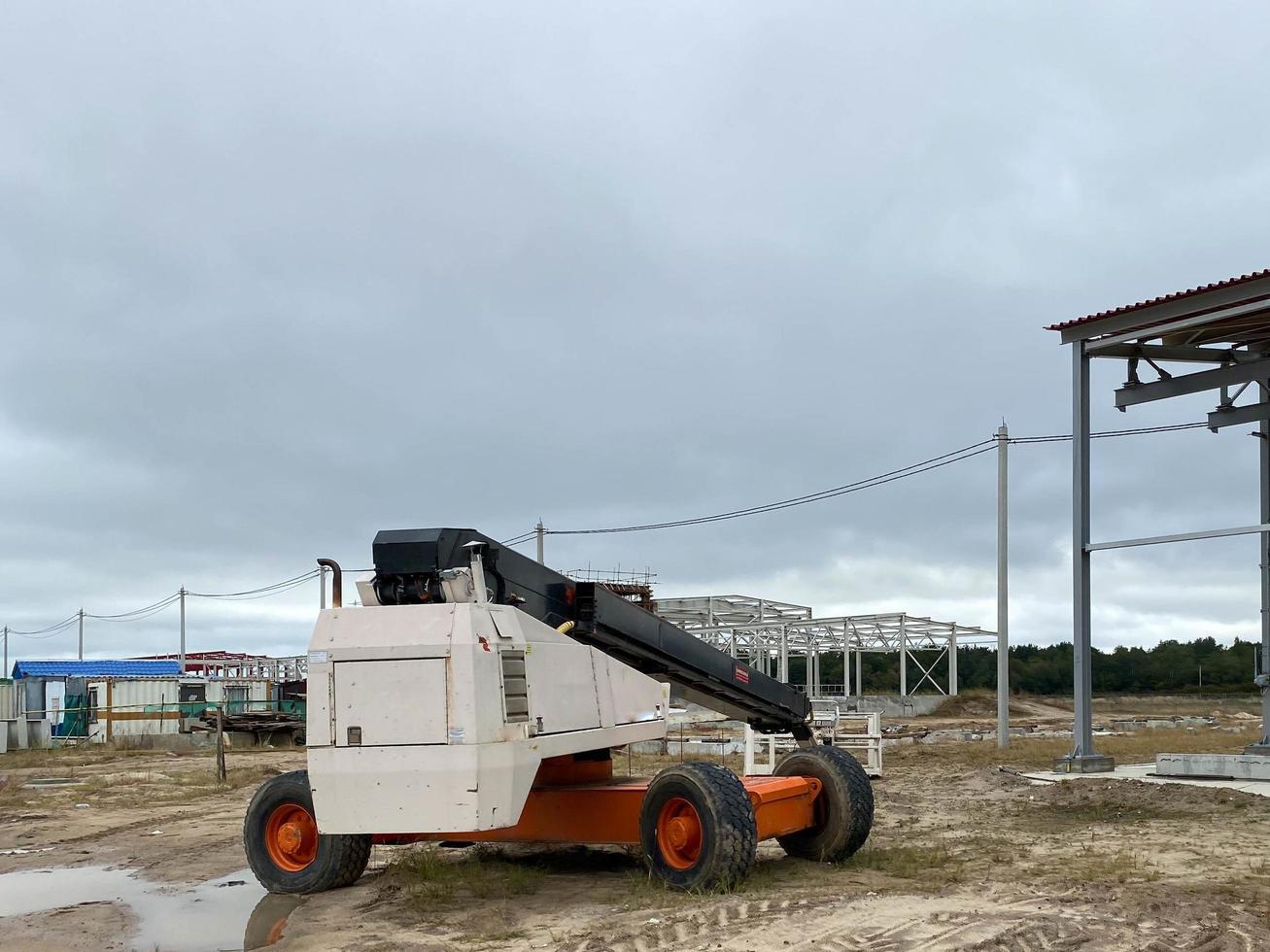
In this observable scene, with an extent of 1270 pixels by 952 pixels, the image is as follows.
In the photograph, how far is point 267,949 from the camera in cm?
916

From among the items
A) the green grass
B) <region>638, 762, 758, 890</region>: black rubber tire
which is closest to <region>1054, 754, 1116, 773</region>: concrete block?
the green grass

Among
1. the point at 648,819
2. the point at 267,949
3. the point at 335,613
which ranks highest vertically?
the point at 335,613

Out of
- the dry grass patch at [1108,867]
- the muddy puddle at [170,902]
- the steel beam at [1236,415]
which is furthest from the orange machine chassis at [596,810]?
the steel beam at [1236,415]

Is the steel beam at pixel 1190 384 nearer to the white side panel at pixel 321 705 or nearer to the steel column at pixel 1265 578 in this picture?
the steel column at pixel 1265 578

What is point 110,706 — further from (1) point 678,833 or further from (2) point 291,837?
(1) point 678,833

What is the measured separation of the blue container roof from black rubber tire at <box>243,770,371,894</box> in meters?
52.9

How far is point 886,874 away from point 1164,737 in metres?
24.6

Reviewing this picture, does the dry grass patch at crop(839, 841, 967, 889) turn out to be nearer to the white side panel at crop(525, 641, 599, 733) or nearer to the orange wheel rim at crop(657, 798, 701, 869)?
the orange wheel rim at crop(657, 798, 701, 869)

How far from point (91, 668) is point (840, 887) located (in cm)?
6299

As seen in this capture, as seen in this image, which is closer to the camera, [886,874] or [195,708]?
[886,874]

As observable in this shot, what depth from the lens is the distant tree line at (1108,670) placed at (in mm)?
77062

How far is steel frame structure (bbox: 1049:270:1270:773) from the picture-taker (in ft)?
61.1

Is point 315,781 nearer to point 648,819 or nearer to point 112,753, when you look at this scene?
point 648,819

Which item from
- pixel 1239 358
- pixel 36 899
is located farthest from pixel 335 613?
pixel 1239 358
